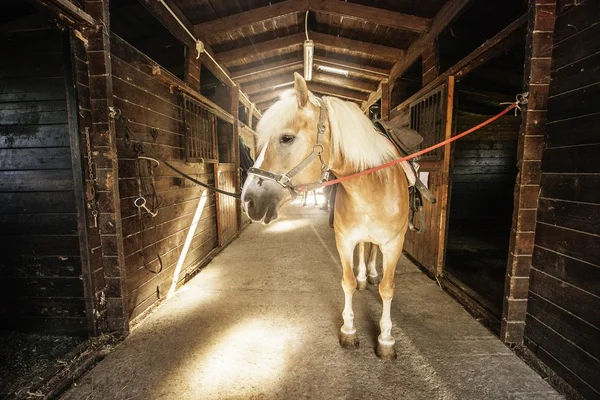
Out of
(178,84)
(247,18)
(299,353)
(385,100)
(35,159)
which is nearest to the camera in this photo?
(299,353)

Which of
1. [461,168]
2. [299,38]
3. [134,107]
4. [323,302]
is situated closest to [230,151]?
[299,38]

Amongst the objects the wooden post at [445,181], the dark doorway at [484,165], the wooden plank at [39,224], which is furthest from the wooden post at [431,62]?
the wooden plank at [39,224]

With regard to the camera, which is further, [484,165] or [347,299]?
[484,165]

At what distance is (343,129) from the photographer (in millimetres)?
1787

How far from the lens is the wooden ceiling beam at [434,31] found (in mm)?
3057

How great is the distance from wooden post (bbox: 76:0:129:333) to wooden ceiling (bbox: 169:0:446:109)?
1943mm

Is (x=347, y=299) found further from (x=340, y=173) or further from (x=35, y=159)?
(x=35, y=159)

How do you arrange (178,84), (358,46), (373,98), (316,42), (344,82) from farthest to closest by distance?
1. (344,82)
2. (373,98)
3. (316,42)
4. (358,46)
5. (178,84)

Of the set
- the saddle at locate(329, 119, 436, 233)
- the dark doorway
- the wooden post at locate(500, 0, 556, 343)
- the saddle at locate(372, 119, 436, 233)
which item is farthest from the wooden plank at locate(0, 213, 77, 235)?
the dark doorway

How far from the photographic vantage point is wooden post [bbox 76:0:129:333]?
2084 mm

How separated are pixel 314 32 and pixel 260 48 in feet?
3.69

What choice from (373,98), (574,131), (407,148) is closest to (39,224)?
(407,148)

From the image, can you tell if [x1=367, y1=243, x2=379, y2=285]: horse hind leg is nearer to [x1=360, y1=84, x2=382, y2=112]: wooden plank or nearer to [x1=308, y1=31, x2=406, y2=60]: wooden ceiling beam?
[x1=308, y1=31, x2=406, y2=60]: wooden ceiling beam

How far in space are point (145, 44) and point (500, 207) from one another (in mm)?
9104
